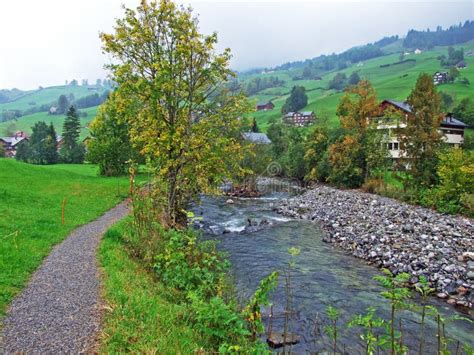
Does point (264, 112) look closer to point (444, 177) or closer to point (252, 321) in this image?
point (444, 177)

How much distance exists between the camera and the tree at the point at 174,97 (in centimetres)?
1881

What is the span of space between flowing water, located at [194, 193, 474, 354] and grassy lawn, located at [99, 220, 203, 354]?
3.70m

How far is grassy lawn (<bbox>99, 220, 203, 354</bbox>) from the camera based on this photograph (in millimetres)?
7066

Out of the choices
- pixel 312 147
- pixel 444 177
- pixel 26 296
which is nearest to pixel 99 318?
pixel 26 296

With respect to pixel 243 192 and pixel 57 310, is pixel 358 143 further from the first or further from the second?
pixel 57 310

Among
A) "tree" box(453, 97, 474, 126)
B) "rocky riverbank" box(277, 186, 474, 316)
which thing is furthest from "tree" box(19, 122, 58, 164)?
"tree" box(453, 97, 474, 126)

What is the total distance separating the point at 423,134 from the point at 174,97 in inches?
1015

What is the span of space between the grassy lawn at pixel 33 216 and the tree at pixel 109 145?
10.3m

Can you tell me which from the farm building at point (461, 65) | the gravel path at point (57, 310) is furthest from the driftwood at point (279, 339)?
the farm building at point (461, 65)

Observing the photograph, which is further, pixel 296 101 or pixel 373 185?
pixel 296 101

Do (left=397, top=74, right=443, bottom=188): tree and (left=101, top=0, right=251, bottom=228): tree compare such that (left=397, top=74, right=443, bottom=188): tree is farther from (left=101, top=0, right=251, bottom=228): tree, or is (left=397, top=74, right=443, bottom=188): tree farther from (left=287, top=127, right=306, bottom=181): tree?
(left=287, top=127, right=306, bottom=181): tree

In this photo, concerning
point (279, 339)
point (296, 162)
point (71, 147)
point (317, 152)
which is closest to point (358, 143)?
point (317, 152)

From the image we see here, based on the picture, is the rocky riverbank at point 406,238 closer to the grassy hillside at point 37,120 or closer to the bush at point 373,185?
the bush at point 373,185

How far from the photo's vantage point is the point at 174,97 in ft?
64.0
